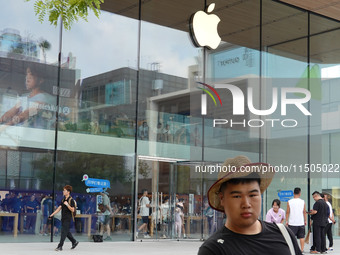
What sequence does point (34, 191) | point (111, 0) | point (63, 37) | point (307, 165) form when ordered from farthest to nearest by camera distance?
point (307, 165) → point (111, 0) → point (63, 37) → point (34, 191)

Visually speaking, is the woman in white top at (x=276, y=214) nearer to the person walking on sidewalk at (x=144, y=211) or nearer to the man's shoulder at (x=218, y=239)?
the person walking on sidewalk at (x=144, y=211)

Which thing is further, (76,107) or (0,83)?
(76,107)

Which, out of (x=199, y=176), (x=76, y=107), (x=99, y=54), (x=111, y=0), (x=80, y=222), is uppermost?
(x=111, y=0)

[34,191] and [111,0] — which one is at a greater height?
[111,0]

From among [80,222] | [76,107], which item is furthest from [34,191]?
[76,107]

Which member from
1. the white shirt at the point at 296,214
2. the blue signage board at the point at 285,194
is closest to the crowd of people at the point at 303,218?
the white shirt at the point at 296,214

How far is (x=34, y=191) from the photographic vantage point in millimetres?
14383

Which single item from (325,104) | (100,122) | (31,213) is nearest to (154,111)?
(100,122)

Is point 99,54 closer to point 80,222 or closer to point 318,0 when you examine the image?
point 80,222

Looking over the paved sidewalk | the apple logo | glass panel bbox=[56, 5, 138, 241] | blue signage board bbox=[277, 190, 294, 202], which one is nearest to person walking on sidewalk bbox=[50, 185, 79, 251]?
the paved sidewalk

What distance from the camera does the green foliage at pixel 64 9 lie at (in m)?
3.85

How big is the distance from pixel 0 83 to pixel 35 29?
64.3 inches

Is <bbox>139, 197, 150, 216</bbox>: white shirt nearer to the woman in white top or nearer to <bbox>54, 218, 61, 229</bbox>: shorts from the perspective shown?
<bbox>54, 218, 61, 229</bbox>: shorts

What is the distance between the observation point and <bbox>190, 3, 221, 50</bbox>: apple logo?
18016 mm
